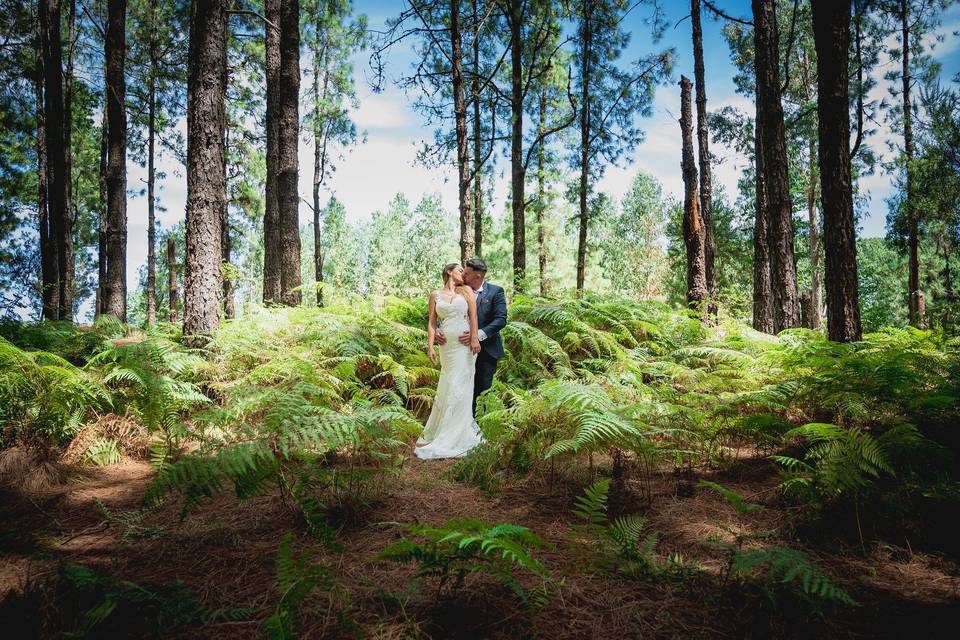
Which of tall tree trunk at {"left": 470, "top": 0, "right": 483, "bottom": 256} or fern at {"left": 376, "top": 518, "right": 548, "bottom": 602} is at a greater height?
tall tree trunk at {"left": 470, "top": 0, "right": 483, "bottom": 256}

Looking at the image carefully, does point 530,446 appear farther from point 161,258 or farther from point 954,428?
point 161,258

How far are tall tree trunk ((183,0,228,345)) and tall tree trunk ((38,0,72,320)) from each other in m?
7.90

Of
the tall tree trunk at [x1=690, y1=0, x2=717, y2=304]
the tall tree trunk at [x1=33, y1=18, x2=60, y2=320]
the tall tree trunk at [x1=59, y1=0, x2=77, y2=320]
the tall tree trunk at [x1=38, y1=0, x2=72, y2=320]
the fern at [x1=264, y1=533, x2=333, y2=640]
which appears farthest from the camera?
the tall tree trunk at [x1=690, y1=0, x2=717, y2=304]

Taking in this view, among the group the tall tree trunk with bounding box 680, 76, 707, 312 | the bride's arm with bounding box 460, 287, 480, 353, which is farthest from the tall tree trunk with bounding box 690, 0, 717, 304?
the bride's arm with bounding box 460, 287, 480, 353

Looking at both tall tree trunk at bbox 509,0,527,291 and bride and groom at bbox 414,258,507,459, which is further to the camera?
tall tree trunk at bbox 509,0,527,291

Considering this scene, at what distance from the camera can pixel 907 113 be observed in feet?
60.5

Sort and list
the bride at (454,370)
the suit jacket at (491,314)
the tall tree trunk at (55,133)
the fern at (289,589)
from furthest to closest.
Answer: the tall tree trunk at (55,133)
the suit jacket at (491,314)
the bride at (454,370)
the fern at (289,589)

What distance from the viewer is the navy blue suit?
18.6 ft

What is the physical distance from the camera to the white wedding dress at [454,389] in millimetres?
5340

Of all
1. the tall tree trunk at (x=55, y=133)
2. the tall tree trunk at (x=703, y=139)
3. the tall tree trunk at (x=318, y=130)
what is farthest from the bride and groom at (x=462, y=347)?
the tall tree trunk at (x=318, y=130)

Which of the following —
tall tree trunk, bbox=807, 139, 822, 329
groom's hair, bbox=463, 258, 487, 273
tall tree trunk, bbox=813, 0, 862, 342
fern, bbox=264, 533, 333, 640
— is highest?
tall tree trunk, bbox=807, 139, 822, 329

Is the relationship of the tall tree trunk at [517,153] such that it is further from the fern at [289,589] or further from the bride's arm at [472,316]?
the fern at [289,589]

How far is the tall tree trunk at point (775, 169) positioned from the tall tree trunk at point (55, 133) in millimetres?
15277

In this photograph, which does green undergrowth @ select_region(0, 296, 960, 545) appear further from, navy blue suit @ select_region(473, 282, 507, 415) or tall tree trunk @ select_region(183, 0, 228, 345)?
navy blue suit @ select_region(473, 282, 507, 415)
